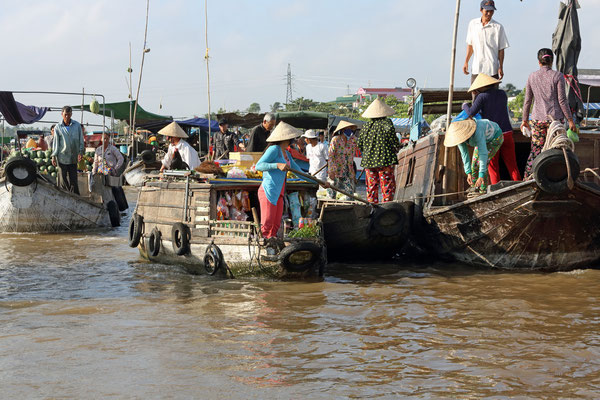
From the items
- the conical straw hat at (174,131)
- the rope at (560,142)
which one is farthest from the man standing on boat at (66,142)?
the rope at (560,142)

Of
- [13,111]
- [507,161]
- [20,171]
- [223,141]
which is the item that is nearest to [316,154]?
[223,141]

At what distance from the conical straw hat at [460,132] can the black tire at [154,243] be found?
3.69m

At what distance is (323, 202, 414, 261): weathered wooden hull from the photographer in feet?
29.9

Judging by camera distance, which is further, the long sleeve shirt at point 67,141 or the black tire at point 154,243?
the long sleeve shirt at point 67,141

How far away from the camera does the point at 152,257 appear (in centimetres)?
905

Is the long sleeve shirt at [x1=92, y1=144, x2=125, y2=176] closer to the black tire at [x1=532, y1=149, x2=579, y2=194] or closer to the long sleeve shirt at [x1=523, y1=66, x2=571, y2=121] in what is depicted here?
the long sleeve shirt at [x1=523, y1=66, x2=571, y2=121]

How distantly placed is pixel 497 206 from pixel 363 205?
1.87 meters

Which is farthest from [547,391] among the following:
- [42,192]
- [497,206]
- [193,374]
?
[42,192]

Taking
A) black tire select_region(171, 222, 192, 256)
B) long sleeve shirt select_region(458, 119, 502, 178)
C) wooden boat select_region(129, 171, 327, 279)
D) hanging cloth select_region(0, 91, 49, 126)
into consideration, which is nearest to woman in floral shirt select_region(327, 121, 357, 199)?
wooden boat select_region(129, 171, 327, 279)

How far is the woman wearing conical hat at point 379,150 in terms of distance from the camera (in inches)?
378

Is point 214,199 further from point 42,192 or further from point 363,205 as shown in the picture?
point 42,192

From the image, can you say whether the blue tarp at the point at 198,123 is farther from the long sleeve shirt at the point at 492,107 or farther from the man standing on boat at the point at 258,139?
the long sleeve shirt at the point at 492,107

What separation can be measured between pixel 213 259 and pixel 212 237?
0.88 feet

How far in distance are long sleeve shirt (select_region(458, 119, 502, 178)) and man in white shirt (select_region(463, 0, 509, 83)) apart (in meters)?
1.27
